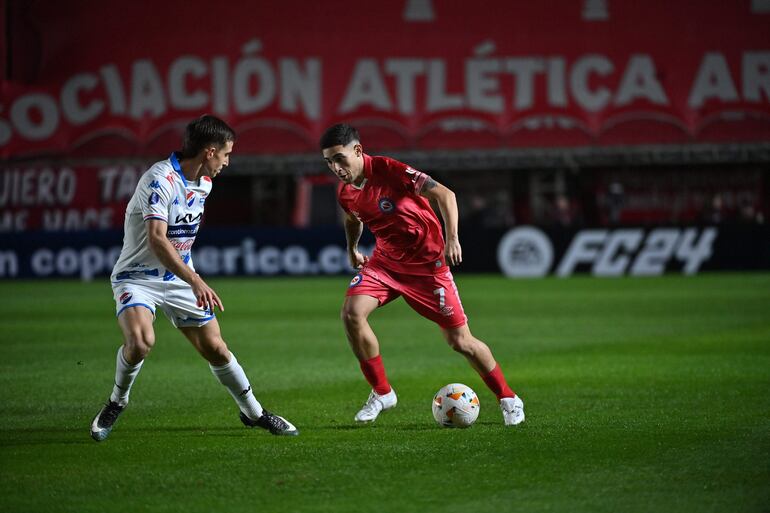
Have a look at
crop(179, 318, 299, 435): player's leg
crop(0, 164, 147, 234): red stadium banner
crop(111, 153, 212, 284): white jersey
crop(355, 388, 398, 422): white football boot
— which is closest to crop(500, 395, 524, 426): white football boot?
crop(355, 388, 398, 422): white football boot

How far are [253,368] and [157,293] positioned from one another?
409 cm

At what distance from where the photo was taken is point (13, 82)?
32781mm

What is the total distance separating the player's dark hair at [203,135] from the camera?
693 centimetres

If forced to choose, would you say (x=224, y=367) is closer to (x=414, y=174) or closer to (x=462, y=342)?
(x=462, y=342)

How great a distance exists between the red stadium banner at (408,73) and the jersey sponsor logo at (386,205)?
23.6 m

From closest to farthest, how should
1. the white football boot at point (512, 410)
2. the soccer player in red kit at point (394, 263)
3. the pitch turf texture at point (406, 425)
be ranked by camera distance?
the pitch turf texture at point (406, 425), the white football boot at point (512, 410), the soccer player in red kit at point (394, 263)

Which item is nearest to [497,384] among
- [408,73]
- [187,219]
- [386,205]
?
[386,205]

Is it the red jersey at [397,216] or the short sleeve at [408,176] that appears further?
the red jersey at [397,216]

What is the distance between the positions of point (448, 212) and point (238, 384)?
1712 mm

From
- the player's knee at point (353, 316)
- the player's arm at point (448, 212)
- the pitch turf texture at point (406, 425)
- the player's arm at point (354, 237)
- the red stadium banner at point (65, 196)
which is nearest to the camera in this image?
the pitch turf texture at point (406, 425)

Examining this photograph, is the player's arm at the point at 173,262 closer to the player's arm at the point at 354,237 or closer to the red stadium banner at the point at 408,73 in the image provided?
the player's arm at the point at 354,237

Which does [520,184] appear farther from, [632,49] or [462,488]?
[462,488]

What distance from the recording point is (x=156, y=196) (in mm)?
6781

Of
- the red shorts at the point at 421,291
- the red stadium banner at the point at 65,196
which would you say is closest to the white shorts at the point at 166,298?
the red shorts at the point at 421,291
